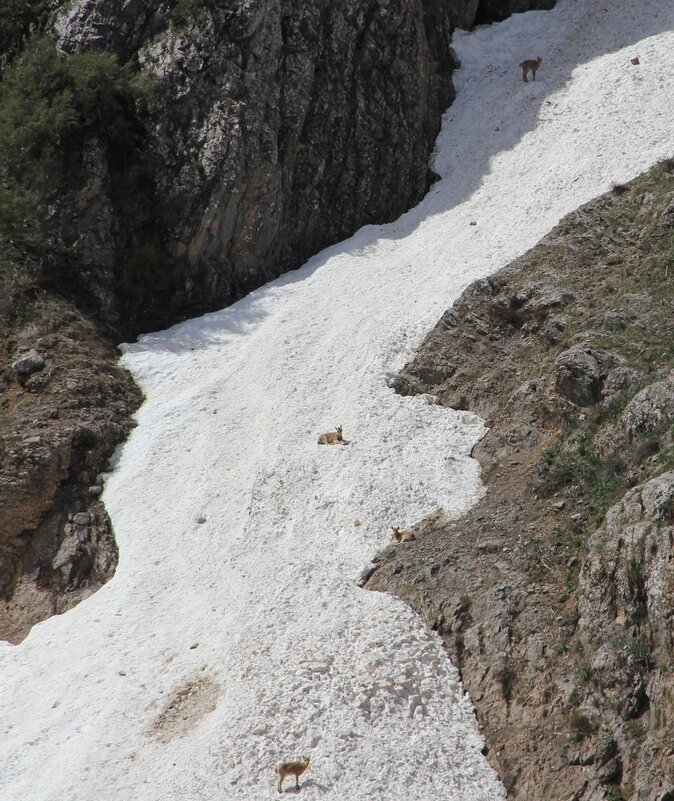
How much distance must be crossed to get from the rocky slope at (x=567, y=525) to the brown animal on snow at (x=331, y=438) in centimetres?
240

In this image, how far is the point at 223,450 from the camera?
2136cm

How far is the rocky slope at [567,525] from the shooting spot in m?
12.3

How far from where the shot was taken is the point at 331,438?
20.4 metres

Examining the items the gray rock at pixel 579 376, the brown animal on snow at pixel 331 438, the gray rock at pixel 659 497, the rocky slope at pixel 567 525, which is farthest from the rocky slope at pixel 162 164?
the gray rock at pixel 659 497

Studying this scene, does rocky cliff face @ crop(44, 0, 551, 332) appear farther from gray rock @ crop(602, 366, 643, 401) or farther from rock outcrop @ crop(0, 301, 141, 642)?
gray rock @ crop(602, 366, 643, 401)

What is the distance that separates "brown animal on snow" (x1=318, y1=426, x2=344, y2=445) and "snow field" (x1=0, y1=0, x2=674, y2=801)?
0.57 feet

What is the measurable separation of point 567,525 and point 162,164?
17251mm

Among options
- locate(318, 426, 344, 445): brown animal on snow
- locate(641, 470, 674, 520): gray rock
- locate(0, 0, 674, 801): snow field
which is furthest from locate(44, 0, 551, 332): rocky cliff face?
locate(641, 470, 674, 520): gray rock

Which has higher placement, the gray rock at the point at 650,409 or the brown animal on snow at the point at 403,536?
the gray rock at the point at 650,409

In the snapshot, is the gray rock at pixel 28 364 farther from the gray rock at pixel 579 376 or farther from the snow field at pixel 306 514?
the gray rock at pixel 579 376

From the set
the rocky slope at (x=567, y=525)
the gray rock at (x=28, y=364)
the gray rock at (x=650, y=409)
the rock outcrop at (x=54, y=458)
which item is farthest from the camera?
the gray rock at (x=28, y=364)

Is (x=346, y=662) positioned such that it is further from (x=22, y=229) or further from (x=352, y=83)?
(x=352, y=83)

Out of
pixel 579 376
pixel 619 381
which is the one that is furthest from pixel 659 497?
pixel 579 376

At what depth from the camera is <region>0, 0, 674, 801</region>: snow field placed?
1395 cm
